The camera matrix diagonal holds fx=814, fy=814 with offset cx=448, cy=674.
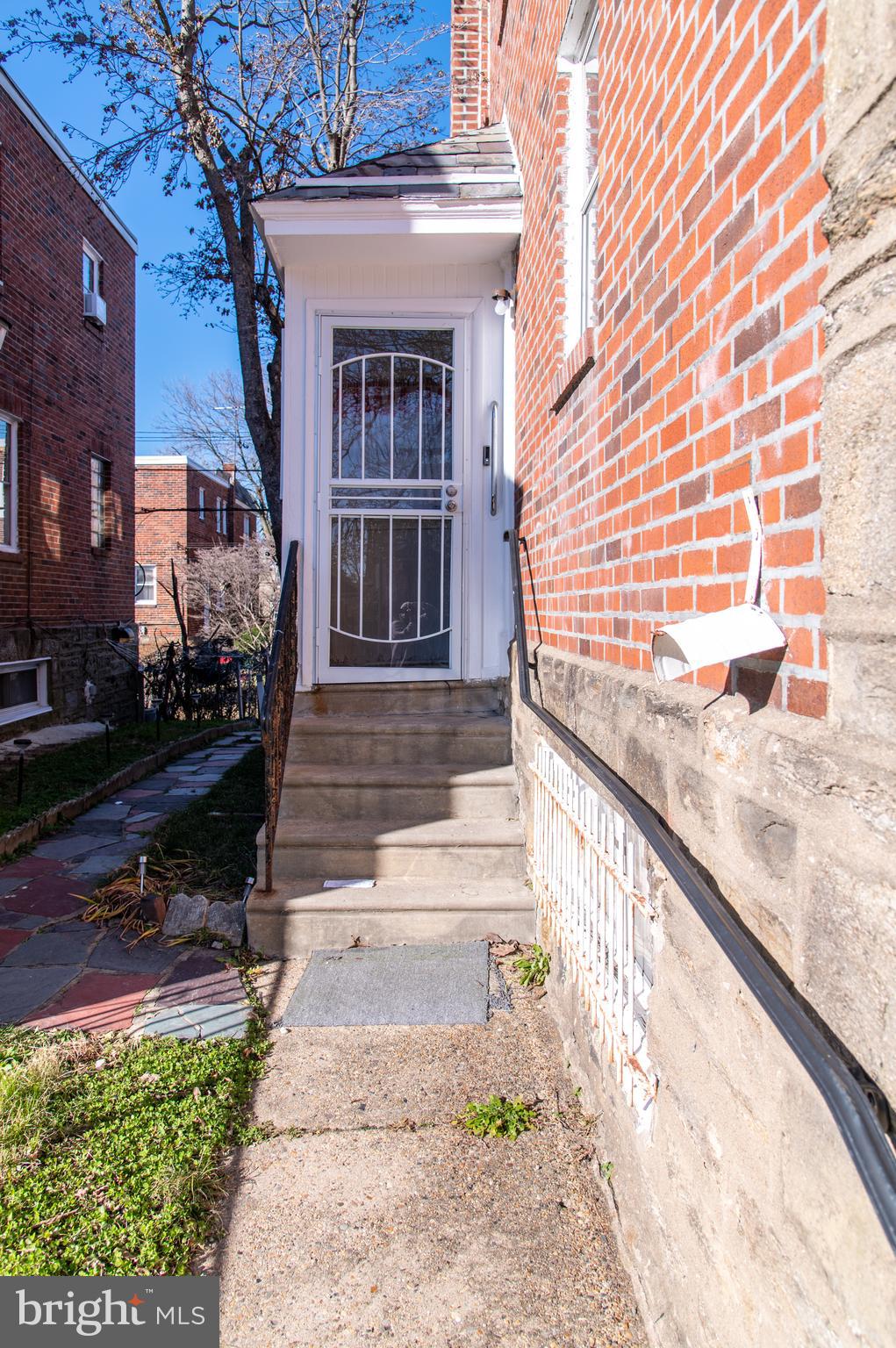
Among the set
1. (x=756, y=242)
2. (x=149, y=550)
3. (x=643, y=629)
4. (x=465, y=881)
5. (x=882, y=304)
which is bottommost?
(x=465, y=881)

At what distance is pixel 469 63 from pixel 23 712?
7.80 metres

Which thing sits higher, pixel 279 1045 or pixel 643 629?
pixel 643 629

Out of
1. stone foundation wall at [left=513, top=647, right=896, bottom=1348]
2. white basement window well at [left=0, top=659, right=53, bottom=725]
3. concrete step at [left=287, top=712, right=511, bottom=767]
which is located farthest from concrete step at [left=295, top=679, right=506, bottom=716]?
white basement window well at [left=0, top=659, right=53, bottom=725]

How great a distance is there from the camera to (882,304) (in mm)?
1039

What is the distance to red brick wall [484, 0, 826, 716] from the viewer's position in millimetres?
1331

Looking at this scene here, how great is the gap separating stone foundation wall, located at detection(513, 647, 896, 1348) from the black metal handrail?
42 millimetres

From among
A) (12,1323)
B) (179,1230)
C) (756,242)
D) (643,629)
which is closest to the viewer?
(756,242)

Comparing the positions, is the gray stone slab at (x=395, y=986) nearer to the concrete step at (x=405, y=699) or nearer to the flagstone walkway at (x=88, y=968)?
the flagstone walkway at (x=88, y=968)

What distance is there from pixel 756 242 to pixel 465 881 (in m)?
3.13

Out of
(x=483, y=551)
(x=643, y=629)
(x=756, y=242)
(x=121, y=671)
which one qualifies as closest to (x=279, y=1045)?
(x=643, y=629)

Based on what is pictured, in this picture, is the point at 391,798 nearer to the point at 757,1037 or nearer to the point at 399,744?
the point at 399,744

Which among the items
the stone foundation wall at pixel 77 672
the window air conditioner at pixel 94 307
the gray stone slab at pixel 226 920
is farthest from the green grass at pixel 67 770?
the window air conditioner at pixel 94 307

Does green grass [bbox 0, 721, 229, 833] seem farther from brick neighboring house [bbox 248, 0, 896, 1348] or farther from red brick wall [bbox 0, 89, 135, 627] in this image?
brick neighboring house [bbox 248, 0, 896, 1348]

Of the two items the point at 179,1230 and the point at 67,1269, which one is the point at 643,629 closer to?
the point at 179,1230
